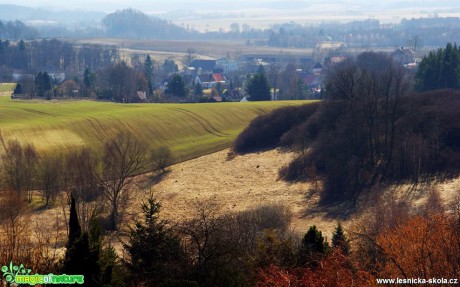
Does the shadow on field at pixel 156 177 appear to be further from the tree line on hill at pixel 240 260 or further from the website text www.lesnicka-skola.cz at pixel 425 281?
the website text www.lesnicka-skola.cz at pixel 425 281

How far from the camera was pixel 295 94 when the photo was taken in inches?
2822

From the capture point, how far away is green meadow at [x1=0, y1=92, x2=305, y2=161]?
40.4m

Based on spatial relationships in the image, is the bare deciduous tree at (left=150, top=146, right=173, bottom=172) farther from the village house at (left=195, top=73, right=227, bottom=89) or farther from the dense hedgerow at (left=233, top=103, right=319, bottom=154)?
the village house at (left=195, top=73, right=227, bottom=89)

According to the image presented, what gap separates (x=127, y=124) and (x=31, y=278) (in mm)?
34016

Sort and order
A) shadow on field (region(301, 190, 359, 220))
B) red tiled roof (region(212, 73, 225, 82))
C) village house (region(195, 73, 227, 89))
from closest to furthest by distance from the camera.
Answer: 1. shadow on field (region(301, 190, 359, 220))
2. village house (region(195, 73, 227, 89))
3. red tiled roof (region(212, 73, 225, 82))

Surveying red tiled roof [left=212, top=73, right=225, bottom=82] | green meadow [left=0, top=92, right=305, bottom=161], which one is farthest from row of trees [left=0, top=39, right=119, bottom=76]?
green meadow [left=0, top=92, right=305, bottom=161]

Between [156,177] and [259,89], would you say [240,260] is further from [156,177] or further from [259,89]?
[259,89]

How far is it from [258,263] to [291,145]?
2645 centimetres

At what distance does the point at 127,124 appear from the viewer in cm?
4516

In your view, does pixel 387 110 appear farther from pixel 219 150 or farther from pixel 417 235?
pixel 417 235

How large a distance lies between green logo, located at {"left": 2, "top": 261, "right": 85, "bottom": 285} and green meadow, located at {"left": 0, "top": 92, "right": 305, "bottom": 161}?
26.3m

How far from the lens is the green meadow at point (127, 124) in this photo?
40406 mm

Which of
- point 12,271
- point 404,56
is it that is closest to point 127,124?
point 12,271

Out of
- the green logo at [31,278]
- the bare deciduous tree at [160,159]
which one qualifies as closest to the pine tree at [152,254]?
the green logo at [31,278]
